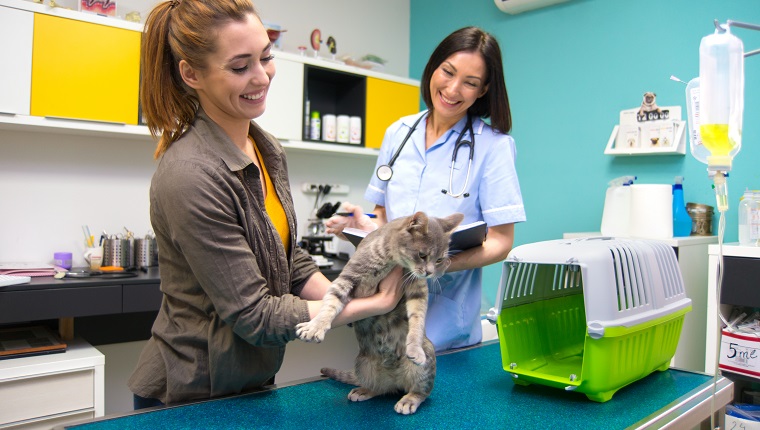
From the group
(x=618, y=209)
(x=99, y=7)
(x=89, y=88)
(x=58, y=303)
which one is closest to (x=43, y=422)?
(x=58, y=303)

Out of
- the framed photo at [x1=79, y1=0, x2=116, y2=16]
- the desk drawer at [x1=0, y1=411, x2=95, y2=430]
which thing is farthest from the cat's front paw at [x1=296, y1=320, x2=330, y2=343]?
the framed photo at [x1=79, y1=0, x2=116, y2=16]

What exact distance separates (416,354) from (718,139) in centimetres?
75

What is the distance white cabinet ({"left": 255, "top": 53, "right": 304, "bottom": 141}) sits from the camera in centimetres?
345

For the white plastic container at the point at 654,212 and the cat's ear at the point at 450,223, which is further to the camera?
the white plastic container at the point at 654,212

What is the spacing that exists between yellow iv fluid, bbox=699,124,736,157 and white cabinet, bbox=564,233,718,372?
167cm

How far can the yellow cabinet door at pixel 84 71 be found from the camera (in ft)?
8.95

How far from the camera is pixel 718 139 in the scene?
44.0 inches

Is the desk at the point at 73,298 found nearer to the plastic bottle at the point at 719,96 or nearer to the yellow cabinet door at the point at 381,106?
the yellow cabinet door at the point at 381,106

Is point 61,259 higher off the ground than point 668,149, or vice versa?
point 668,149

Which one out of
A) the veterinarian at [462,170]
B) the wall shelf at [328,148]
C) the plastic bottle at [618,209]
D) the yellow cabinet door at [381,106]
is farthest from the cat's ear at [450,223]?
the yellow cabinet door at [381,106]

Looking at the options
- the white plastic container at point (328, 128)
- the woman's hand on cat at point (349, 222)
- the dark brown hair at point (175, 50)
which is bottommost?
the woman's hand on cat at point (349, 222)

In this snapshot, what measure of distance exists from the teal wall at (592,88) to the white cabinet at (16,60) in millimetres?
2818

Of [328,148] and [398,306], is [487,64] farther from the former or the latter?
[328,148]

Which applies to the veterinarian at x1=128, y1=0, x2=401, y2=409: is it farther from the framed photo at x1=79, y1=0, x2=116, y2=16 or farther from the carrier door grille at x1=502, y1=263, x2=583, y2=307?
the framed photo at x1=79, y1=0, x2=116, y2=16
